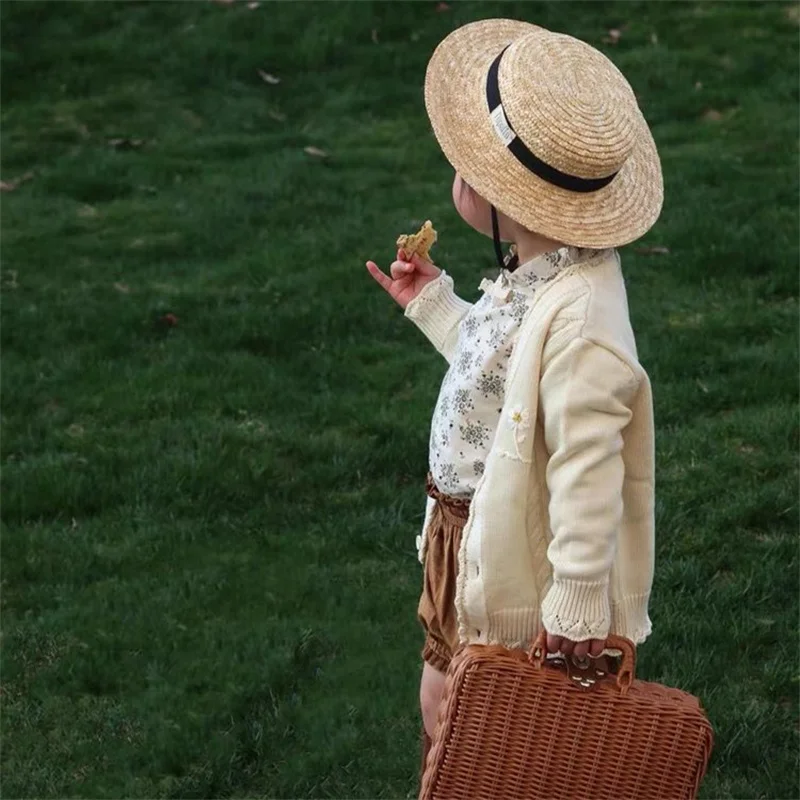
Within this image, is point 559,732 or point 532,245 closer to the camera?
point 559,732

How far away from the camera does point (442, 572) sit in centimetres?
313

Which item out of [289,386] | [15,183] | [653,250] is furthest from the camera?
[15,183]

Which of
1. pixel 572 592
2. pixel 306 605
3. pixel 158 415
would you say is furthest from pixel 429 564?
pixel 158 415

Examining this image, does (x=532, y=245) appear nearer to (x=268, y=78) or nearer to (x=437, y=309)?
(x=437, y=309)

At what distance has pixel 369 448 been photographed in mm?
5359

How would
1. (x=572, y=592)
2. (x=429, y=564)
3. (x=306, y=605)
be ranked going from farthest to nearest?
(x=306, y=605) < (x=429, y=564) < (x=572, y=592)

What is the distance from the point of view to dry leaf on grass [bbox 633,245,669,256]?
276 inches

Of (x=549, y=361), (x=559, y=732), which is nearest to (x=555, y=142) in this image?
(x=549, y=361)

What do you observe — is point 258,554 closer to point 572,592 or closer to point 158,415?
point 158,415

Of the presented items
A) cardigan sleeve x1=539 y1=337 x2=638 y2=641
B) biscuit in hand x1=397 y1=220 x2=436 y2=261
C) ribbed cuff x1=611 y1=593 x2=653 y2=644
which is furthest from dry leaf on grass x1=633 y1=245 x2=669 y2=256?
cardigan sleeve x1=539 y1=337 x2=638 y2=641

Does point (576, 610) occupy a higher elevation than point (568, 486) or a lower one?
lower

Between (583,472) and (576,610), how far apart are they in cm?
27

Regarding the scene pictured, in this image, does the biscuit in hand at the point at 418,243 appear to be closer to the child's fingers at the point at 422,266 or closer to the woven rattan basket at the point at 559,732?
the child's fingers at the point at 422,266

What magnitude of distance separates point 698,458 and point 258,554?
62.2 inches
